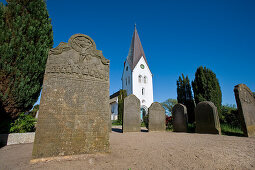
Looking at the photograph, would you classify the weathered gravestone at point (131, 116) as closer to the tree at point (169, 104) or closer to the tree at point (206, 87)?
the tree at point (206, 87)

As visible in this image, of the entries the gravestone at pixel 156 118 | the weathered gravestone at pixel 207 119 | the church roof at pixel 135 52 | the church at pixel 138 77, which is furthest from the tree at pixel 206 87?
the church roof at pixel 135 52

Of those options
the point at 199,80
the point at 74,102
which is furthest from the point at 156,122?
the point at 199,80

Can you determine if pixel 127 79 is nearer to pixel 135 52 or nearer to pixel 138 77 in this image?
pixel 138 77

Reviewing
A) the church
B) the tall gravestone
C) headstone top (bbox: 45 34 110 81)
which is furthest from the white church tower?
the tall gravestone

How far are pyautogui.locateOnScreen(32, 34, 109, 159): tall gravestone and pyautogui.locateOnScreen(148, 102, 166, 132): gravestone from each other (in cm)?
573

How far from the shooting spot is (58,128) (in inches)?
109

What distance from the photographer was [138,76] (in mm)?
29438

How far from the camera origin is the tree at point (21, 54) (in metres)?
4.92

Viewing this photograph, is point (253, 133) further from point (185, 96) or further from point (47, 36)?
point (47, 36)

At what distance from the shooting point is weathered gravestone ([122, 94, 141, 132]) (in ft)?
26.1

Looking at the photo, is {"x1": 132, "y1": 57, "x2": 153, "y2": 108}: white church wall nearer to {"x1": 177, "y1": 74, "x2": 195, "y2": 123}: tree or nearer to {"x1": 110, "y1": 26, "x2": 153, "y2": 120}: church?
{"x1": 110, "y1": 26, "x2": 153, "y2": 120}: church

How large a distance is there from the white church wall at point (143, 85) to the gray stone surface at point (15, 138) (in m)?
23.3

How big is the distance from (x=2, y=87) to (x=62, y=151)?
13.9 feet

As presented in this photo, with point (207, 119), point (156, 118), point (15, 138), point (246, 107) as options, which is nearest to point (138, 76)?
point (156, 118)
